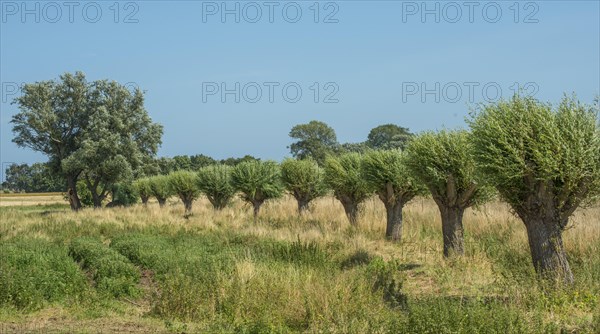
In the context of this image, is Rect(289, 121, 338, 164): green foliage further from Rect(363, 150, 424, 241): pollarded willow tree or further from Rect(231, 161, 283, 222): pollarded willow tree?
Rect(363, 150, 424, 241): pollarded willow tree

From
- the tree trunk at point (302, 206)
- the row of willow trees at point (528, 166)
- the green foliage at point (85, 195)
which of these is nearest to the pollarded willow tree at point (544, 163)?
the row of willow trees at point (528, 166)

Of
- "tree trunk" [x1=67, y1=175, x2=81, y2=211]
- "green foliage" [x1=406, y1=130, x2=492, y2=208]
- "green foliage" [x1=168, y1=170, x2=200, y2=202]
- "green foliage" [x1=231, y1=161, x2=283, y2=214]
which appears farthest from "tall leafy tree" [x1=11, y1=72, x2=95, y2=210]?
"green foliage" [x1=406, y1=130, x2=492, y2=208]

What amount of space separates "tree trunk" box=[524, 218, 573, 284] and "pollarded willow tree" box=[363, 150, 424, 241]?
9326 millimetres

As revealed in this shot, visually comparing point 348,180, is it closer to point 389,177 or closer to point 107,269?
point 389,177

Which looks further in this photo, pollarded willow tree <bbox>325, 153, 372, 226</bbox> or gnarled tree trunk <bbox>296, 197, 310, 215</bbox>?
gnarled tree trunk <bbox>296, 197, 310, 215</bbox>

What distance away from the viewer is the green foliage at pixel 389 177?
20.8 meters

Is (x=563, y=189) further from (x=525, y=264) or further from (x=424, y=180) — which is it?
(x=424, y=180)

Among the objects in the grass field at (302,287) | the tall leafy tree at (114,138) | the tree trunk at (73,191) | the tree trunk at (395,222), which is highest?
the tall leafy tree at (114,138)

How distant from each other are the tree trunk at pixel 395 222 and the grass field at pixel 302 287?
374 mm

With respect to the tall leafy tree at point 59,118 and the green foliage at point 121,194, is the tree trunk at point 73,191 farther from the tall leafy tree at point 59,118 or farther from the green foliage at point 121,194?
the green foliage at point 121,194

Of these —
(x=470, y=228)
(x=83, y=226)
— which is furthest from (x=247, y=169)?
(x=470, y=228)

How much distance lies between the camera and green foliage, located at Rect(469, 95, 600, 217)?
1070 cm

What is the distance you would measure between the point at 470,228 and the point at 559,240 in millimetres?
10594

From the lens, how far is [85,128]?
5100 cm
